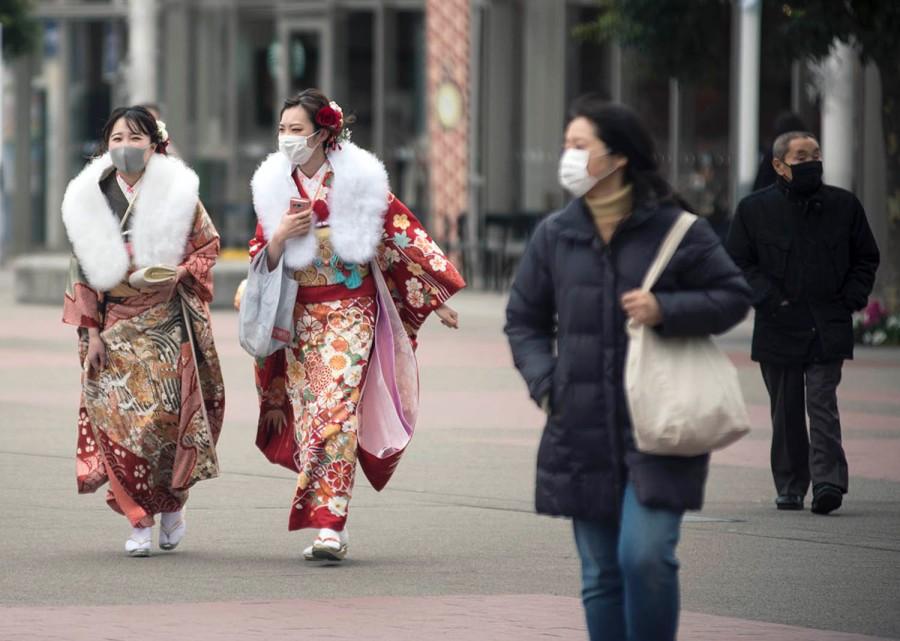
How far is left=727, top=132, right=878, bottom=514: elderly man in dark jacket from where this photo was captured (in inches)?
408

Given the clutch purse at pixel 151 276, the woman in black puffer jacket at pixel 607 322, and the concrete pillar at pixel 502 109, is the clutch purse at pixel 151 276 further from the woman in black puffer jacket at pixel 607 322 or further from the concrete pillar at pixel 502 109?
the concrete pillar at pixel 502 109

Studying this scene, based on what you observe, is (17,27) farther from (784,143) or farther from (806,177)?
(806,177)

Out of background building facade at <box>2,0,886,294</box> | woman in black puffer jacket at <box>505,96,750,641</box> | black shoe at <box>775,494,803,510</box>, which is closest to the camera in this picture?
woman in black puffer jacket at <box>505,96,750,641</box>

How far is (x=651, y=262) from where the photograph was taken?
5711 millimetres

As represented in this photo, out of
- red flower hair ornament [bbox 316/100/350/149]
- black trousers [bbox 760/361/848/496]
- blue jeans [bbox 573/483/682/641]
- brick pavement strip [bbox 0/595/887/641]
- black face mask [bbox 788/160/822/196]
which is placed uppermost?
red flower hair ornament [bbox 316/100/350/149]

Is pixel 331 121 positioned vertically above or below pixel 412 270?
above

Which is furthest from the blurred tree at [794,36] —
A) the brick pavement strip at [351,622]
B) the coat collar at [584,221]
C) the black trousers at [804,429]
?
the coat collar at [584,221]

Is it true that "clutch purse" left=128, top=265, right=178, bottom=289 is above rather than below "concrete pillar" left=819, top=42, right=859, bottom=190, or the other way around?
below

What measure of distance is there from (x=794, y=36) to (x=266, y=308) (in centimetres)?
1265

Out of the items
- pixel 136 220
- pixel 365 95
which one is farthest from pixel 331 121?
pixel 365 95

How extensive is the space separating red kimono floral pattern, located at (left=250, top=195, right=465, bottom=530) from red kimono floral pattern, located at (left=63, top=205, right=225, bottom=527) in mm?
287

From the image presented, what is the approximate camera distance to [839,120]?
82.5ft

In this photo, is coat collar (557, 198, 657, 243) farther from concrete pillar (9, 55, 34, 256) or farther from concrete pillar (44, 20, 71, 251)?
concrete pillar (9, 55, 34, 256)

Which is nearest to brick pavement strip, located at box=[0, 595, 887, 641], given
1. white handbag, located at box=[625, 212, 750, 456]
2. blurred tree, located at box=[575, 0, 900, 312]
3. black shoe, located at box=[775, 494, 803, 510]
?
white handbag, located at box=[625, 212, 750, 456]
